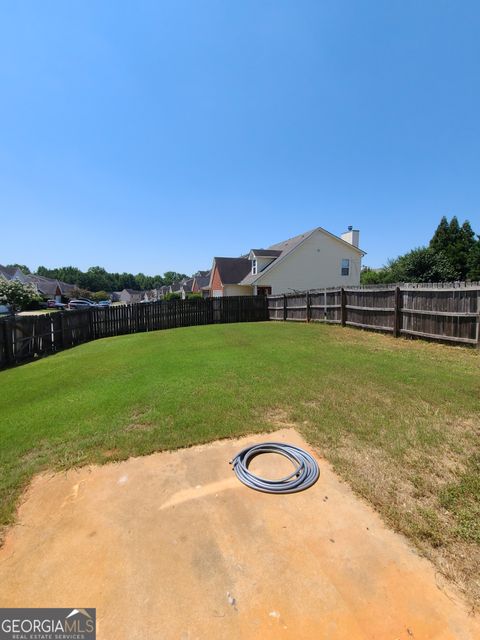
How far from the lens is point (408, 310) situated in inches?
372

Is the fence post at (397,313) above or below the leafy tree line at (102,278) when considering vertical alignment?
below

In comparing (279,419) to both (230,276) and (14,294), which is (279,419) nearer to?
(230,276)

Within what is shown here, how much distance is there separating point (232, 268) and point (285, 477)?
86.8ft

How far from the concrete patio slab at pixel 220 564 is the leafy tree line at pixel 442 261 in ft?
96.4

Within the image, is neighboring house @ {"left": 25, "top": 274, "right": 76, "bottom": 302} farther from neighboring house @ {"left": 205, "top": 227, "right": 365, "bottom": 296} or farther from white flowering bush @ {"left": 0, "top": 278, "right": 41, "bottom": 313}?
neighboring house @ {"left": 205, "top": 227, "right": 365, "bottom": 296}

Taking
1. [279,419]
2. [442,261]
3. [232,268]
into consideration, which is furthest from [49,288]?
[279,419]

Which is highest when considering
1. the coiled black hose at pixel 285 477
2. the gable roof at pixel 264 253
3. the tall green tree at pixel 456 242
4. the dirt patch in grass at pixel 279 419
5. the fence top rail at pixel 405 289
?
the tall green tree at pixel 456 242

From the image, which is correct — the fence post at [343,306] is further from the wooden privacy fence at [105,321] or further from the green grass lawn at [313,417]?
the wooden privacy fence at [105,321]

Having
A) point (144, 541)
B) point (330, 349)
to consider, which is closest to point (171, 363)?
point (330, 349)

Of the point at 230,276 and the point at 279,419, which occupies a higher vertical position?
the point at 230,276

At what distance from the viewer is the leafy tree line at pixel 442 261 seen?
27.1 m

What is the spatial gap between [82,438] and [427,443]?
12.8 ft

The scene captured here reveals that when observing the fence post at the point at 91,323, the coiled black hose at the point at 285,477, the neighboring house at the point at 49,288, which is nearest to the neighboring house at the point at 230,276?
the fence post at the point at 91,323

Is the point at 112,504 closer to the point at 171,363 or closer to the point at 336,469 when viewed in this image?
the point at 336,469
